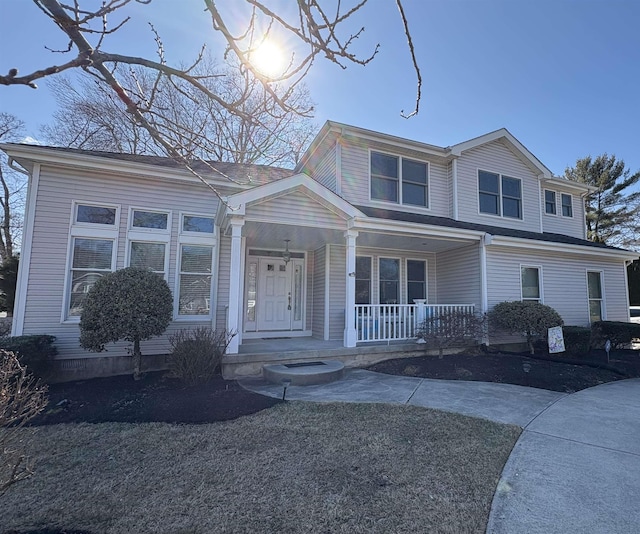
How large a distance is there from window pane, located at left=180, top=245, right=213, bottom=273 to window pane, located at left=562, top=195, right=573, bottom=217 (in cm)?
1294

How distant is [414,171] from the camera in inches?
397

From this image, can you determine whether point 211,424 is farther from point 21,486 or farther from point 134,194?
point 134,194

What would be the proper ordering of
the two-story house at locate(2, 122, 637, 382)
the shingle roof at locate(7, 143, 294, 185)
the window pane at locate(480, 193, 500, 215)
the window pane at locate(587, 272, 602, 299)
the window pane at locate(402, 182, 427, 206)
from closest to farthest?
the two-story house at locate(2, 122, 637, 382)
the shingle roof at locate(7, 143, 294, 185)
the window pane at locate(402, 182, 427, 206)
the window pane at locate(480, 193, 500, 215)
the window pane at locate(587, 272, 602, 299)

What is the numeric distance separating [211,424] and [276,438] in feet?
3.22

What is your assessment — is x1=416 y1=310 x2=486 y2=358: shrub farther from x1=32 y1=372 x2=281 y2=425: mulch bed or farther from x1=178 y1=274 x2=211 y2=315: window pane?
x1=178 y1=274 x2=211 y2=315: window pane

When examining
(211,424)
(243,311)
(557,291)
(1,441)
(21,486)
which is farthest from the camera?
(557,291)

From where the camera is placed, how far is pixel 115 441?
3.74 metres

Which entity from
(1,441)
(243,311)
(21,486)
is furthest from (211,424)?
(243,311)

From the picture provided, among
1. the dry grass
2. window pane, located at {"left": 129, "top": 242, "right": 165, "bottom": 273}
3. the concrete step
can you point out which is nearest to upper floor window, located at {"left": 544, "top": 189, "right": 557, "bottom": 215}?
the concrete step

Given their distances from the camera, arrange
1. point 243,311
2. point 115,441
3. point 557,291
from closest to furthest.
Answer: point 115,441 → point 243,311 → point 557,291

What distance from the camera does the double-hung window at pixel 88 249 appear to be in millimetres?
6816

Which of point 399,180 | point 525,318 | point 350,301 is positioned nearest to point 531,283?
point 525,318

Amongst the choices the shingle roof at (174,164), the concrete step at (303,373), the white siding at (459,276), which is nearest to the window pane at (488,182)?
the white siding at (459,276)

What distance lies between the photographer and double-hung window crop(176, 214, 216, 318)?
7.61 meters
